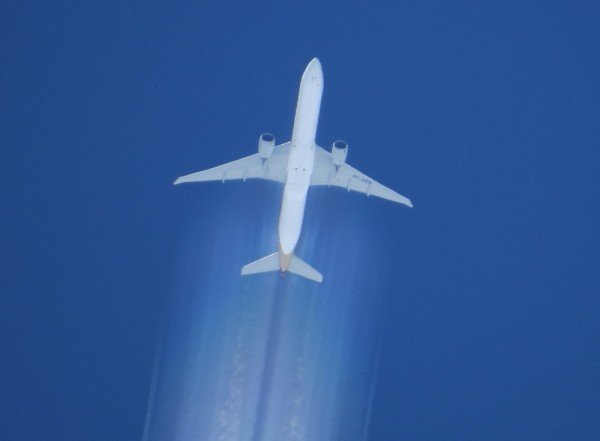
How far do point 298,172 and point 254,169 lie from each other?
294cm

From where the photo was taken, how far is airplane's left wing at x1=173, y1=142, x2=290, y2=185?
4600cm

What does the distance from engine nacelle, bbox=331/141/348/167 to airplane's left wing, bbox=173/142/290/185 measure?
2.20 m

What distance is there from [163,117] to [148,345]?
29.3ft

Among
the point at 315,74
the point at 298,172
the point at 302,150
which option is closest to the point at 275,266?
the point at 298,172

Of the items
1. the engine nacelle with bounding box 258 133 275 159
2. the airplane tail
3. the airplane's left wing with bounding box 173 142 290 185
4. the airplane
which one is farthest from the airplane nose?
the airplane tail

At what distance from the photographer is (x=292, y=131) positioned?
46.6m

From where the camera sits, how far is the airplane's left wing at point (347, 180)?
46.2 meters

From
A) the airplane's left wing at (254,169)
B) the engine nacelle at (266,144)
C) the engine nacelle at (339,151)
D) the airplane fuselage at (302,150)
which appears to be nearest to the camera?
the airplane fuselage at (302,150)

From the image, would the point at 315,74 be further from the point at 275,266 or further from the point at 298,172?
the point at 275,266

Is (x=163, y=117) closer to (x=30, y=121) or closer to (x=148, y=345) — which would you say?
(x=30, y=121)

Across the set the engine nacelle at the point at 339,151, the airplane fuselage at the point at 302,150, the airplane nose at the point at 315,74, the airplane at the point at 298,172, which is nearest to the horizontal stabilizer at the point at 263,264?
the airplane at the point at 298,172

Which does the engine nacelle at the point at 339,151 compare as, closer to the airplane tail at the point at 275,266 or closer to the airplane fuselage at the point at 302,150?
the airplane fuselage at the point at 302,150

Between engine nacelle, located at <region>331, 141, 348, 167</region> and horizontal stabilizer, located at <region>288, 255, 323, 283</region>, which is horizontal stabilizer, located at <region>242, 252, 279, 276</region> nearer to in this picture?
horizontal stabilizer, located at <region>288, 255, 323, 283</region>

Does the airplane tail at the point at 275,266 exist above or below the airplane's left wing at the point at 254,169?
→ below
